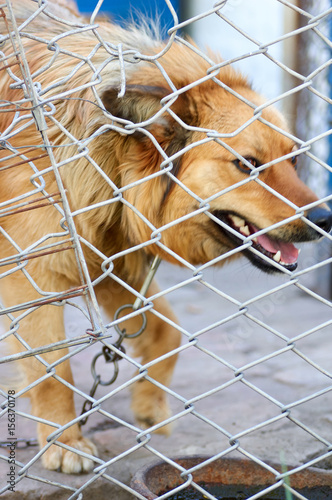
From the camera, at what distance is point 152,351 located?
281cm

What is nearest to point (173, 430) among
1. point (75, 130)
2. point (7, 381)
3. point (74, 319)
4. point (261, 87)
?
point (7, 381)

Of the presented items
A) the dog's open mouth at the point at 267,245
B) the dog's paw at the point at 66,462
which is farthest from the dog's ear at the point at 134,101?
the dog's paw at the point at 66,462

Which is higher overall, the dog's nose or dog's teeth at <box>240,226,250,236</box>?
the dog's nose

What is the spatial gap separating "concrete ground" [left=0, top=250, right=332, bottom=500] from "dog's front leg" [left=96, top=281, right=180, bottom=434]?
0.35 ft

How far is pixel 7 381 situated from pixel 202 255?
3.01ft

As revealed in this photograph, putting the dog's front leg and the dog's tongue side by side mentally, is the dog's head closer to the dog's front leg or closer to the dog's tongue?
the dog's tongue

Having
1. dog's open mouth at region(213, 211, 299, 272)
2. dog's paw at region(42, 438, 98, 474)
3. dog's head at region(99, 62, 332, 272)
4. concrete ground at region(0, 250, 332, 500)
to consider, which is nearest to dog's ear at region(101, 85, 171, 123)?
dog's head at region(99, 62, 332, 272)

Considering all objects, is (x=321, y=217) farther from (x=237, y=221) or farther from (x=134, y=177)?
(x=134, y=177)

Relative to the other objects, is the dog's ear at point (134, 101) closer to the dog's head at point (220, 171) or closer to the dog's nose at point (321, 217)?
the dog's head at point (220, 171)

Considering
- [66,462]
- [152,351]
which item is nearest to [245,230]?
[152,351]

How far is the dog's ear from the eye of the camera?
1.94 m

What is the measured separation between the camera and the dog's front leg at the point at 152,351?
2.72 meters

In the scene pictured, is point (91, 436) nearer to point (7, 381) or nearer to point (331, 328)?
point (7, 381)

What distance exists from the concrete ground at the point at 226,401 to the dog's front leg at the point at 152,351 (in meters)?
0.11
